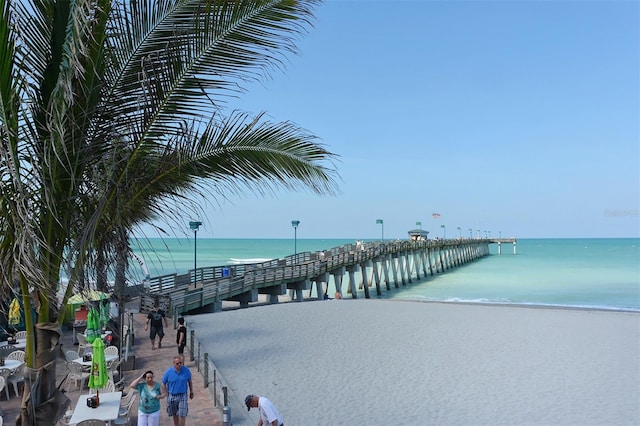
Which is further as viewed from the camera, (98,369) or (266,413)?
(98,369)

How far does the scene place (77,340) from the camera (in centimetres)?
1314

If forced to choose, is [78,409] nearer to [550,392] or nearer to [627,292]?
[550,392]

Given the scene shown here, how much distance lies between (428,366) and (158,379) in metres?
6.73

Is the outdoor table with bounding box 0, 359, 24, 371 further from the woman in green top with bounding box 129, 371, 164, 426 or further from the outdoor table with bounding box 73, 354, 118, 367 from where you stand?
the woman in green top with bounding box 129, 371, 164, 426

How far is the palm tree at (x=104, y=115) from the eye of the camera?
2.69 metres

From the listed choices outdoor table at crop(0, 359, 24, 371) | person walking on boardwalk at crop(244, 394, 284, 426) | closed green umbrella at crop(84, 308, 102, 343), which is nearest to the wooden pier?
closed green umbrella at crop(84, 308, 102, 343)

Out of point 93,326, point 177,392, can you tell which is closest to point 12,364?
point 93,326

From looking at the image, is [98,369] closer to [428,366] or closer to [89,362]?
[89,362]

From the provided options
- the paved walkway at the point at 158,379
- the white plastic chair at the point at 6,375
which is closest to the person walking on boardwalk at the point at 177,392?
the paved walkway at the point at 158,379

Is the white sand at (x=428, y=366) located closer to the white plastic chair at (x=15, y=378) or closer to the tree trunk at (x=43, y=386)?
the white plastic chair at (x=15, y=378)

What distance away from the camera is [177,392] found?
677cm

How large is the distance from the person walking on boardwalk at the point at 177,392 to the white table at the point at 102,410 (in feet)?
2.33

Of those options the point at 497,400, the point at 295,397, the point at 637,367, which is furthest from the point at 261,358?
the point at 637,367

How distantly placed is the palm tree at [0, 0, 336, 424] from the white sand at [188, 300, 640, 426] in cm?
570
